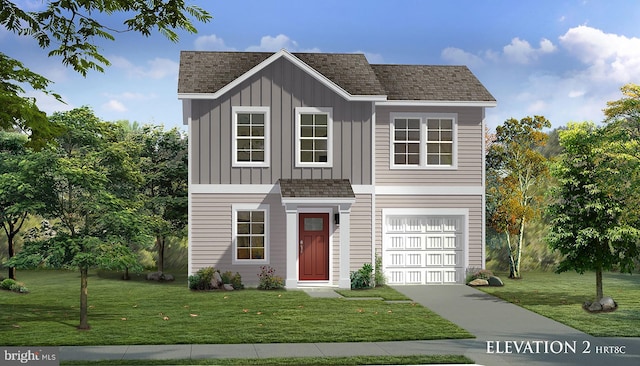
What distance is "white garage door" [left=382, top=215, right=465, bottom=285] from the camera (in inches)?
1020

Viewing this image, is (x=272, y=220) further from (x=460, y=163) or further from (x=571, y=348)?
(x=571, y=348)

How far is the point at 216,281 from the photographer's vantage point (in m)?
23.8

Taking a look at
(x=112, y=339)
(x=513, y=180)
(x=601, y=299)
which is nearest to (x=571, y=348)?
(x=601, y=299)

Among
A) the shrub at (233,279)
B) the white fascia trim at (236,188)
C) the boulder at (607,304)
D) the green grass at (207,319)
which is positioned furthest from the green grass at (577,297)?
the shrub at (233,279)

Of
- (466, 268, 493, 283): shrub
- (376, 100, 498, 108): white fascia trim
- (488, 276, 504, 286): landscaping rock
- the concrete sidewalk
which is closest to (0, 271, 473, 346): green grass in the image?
the concrete sidewalk

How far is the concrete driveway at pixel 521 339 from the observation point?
13.7 m

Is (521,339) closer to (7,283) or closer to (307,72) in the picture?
(307,72)

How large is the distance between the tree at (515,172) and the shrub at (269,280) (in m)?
9.01

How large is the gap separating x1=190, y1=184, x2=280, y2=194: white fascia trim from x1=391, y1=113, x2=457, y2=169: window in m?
4.21

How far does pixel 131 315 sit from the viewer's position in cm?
1839

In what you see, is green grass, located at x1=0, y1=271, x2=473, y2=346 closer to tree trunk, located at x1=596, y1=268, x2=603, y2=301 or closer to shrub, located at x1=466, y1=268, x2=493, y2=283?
tree trunk, located at x1=596, y1=268, x2=603, y2=301

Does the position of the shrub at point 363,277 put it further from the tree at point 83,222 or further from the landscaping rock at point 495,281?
the tree at point 83,222

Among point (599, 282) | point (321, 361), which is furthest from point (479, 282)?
point (321, 361)

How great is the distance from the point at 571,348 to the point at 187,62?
52.6 ft
